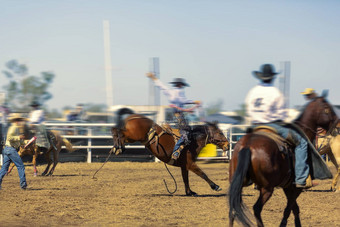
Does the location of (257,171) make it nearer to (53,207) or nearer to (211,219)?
(211,219)

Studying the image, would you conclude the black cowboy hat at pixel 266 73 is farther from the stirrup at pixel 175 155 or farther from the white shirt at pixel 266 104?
the stirrup at pixel 175 155

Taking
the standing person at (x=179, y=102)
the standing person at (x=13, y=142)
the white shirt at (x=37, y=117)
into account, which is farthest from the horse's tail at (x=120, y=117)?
the white shirt at (x=37, y=117)

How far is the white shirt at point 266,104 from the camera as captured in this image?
7.18m

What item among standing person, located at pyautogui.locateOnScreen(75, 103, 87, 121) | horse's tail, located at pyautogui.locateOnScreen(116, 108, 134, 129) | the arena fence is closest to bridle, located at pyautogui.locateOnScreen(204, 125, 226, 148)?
horse's tail, located at pyautogui.locateOnScreen(116, 108, 134, 129)

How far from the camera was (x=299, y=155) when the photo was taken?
7062mm

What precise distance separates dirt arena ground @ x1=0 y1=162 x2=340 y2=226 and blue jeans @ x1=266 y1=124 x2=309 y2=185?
4.34 ft

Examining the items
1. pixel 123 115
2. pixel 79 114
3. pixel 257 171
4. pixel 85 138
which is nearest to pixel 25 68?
pixel 79 114

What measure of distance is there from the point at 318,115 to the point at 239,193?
7.04 ft

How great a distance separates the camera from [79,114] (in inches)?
929

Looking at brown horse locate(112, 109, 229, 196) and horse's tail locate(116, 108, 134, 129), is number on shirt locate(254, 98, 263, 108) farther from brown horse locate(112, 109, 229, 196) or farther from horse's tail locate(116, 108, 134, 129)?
horse's tail locate(116, 108, 134, 129)

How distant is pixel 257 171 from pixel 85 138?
45.0 ft

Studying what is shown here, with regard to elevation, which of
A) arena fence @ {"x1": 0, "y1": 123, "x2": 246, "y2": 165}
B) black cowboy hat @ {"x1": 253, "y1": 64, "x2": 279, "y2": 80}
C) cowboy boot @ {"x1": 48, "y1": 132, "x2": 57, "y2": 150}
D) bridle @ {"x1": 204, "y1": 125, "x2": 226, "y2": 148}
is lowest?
arena fence @ {"x1": 0, "y1": 123, "x2": 246, "y2": 165}

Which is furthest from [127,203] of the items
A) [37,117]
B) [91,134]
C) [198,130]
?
[91,134]

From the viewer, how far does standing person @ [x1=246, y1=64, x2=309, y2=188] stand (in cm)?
704
